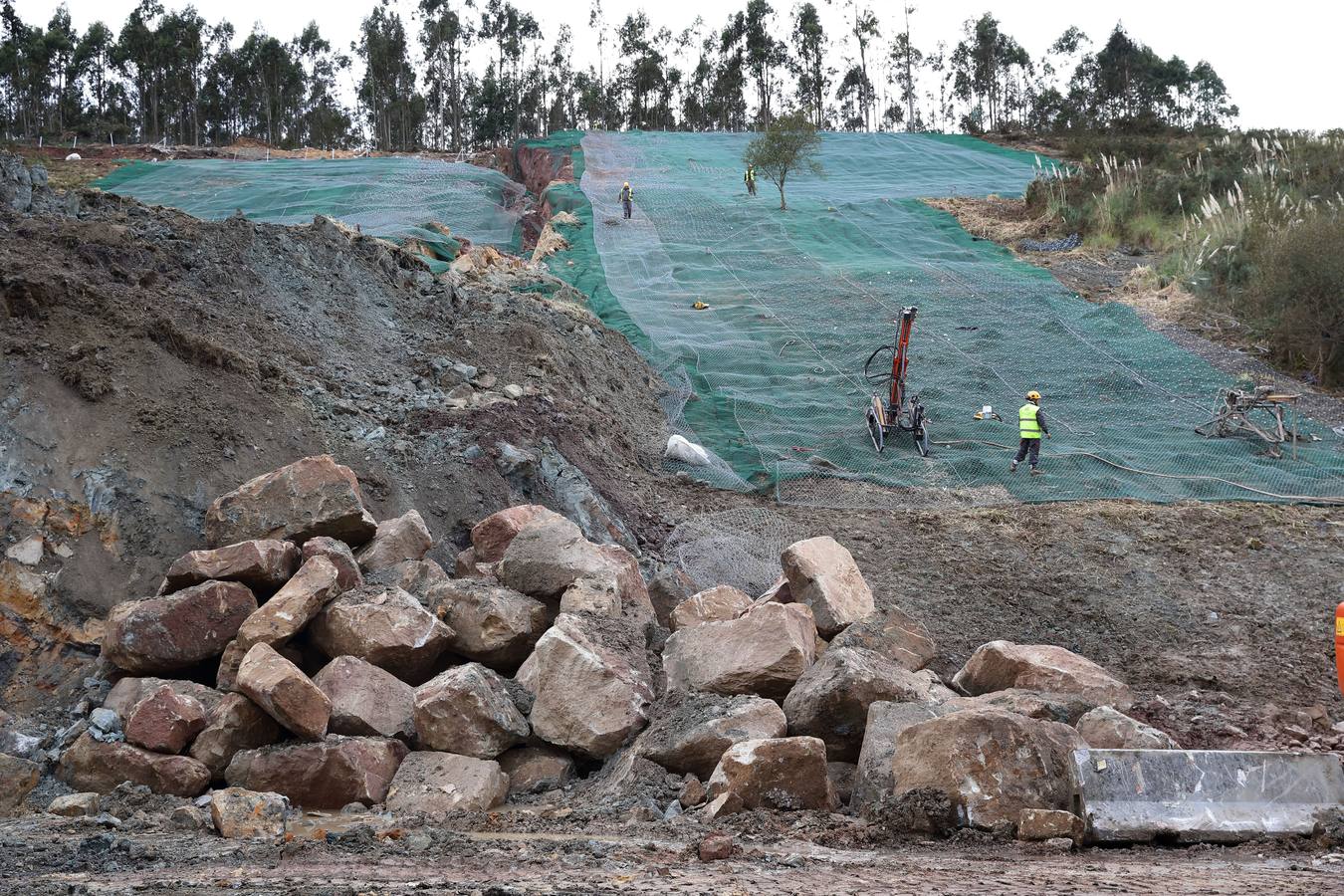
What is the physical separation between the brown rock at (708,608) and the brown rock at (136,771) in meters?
2.67

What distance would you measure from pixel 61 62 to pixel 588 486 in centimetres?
5007

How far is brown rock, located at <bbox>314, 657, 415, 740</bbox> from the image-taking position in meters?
5.12

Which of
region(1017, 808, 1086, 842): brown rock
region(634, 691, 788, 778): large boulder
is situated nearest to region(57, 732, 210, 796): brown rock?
region(634, 691, 788, 778): large boulder

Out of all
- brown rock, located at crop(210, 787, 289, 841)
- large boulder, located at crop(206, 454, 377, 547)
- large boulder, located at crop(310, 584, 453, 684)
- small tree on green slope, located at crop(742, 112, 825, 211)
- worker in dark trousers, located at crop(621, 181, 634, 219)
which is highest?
small tree on green slope, located at crop(742, 112, 825, 211)

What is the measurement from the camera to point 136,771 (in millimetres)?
4883

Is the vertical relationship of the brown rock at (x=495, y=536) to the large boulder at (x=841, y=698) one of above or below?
above

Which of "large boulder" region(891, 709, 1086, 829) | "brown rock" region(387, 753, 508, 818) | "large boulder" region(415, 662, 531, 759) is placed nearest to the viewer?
"large boulder" region(891, 709, 1086, 829)

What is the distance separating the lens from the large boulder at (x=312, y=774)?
4785 mm

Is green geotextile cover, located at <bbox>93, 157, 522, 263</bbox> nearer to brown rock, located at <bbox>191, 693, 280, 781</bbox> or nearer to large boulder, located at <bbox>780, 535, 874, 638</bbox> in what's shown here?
large boulder, located at <bbox>780, 535, 874, 638</bbox>

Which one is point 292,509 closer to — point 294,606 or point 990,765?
point 294,606

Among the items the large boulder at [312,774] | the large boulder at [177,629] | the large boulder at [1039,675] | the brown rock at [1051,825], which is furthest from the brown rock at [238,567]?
the brown rock at [1051,825]

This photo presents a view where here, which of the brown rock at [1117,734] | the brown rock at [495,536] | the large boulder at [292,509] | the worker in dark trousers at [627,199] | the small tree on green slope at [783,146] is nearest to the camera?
the brown rock at [1117,734]

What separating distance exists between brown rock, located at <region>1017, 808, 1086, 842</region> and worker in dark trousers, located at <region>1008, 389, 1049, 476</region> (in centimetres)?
705

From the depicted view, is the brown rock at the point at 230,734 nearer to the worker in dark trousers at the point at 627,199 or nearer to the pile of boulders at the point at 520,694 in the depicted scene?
the pile of boulders at the point at 520,694
